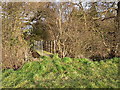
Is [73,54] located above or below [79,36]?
below

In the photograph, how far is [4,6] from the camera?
6.19m

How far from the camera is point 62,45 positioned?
8.40 meters

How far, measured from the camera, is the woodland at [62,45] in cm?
428

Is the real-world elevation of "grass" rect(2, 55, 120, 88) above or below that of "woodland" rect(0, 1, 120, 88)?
below

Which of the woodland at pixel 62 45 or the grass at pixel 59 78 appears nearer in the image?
the grass at pixel 59 78

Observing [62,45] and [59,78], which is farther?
[62,45]

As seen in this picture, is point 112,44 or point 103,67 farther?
point 112,44

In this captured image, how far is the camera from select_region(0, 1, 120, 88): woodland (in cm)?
428

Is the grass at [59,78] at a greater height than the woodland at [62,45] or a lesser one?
lesser

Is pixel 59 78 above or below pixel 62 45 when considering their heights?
below

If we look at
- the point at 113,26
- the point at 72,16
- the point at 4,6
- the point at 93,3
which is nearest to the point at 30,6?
the point at 4,6

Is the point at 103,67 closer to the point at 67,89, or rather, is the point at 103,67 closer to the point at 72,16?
the point at 67,89

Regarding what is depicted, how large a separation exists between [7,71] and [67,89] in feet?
10.5

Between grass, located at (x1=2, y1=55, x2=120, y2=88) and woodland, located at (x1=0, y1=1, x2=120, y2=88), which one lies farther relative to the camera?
woodland, located at (x1=0, y1=1, x2=120, y2=88)
